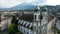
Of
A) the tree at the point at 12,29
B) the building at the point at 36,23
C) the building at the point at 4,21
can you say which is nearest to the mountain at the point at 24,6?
the building at the point at 36,23

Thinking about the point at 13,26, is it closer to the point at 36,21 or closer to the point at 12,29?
the point at 12,29

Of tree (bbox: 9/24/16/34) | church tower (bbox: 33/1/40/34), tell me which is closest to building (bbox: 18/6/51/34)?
church tower (bbox: 33/1/40/34)

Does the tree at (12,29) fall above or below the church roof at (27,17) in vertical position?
below

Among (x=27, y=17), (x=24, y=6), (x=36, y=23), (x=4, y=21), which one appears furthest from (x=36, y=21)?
(x=4, y=21)

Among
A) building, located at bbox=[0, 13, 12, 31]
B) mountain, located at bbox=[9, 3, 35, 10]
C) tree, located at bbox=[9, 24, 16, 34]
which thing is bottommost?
tree, located at bbox=[9, 24, 16, 34]

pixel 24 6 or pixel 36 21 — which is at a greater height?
pixel 24 6

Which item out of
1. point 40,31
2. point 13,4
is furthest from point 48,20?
point 13,4

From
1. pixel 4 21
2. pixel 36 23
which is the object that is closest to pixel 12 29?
pixel 4 21

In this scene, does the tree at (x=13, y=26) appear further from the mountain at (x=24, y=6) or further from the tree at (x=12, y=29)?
the mountain at (x=24, y=6)

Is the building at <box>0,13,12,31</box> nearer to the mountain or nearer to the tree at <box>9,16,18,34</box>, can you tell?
the tree at <box>9,16,18,34</box>

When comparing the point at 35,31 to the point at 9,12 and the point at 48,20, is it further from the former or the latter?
the point at 9,12

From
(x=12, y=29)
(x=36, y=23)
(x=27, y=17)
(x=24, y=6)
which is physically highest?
(x=24, y=6)
